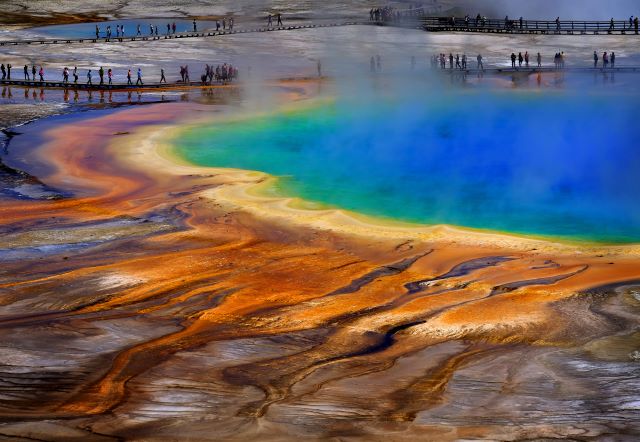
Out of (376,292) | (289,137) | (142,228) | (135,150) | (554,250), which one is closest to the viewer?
(376,292)

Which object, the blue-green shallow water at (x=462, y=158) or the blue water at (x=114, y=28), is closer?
the blue-green shallow water at (x=462, y=158)

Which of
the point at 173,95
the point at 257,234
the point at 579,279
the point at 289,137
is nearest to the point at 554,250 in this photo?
the point at 579,279

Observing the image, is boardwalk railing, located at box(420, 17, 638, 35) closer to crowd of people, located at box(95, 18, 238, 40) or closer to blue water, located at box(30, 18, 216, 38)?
crowd of people, located at box(95, 18, 238, 40)

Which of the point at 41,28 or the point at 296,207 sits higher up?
the point at 41,28

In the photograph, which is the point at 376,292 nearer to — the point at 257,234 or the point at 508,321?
the point at 508,321

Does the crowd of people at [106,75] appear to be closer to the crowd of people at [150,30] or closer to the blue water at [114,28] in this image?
the crowd of people at [150,30]

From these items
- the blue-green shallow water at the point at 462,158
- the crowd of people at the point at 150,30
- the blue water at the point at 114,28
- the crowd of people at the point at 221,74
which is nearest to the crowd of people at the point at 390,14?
the crowd of people at the point at 150,30
